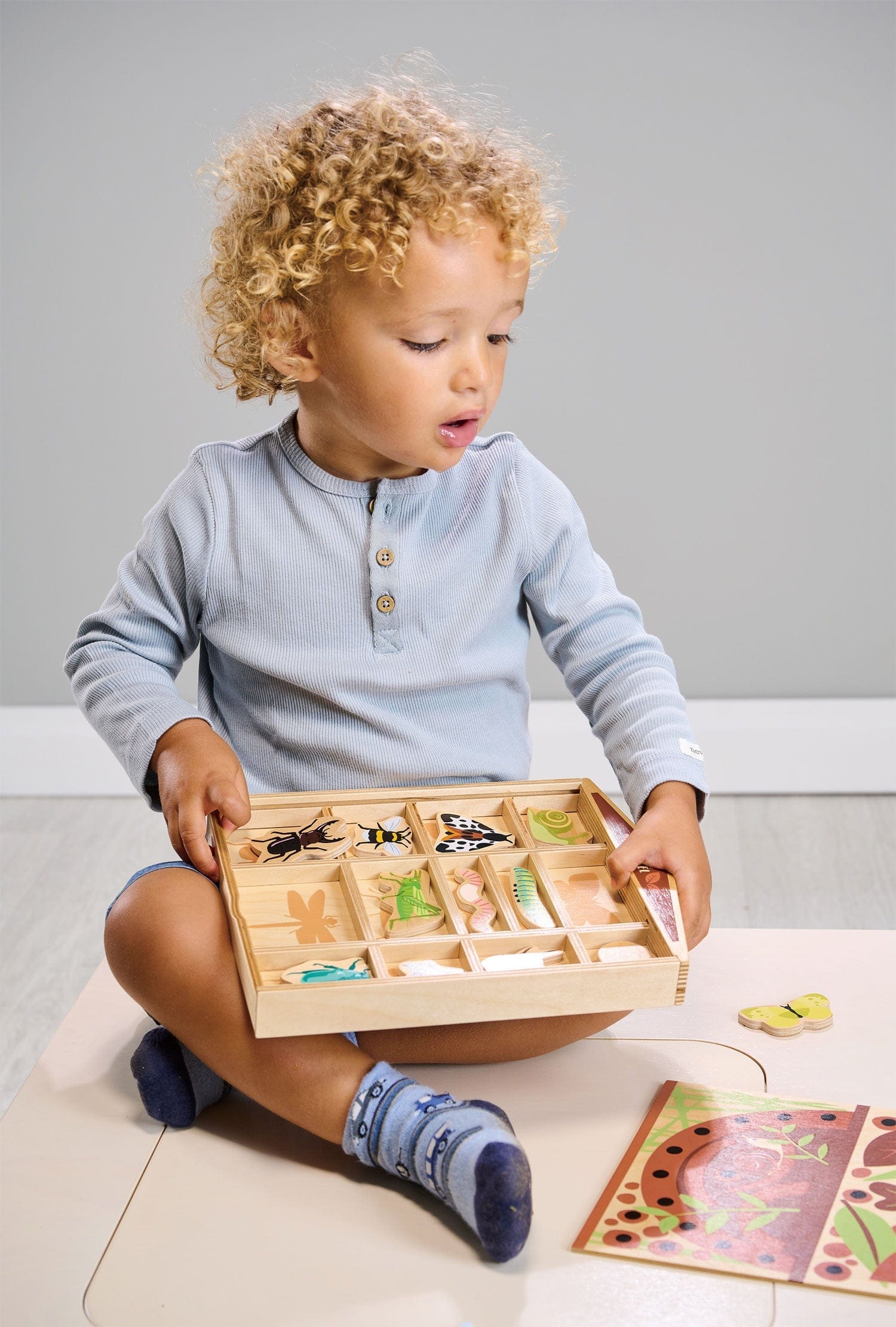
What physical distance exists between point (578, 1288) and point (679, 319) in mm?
1338

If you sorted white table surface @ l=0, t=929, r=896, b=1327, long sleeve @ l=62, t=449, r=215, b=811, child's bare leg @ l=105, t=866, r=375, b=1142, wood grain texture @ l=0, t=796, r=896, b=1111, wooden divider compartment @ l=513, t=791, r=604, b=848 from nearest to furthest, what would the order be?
1. white table surface @ l=0, t=929, r=896, b=1327
2. child's bare leg @ l=105, t=866, r=375, b=1142
3. wooden divider compartment @ l=513, t=791, r=604, b=848
4. long sleeve @ l=62, t=449, r=215, b=811
5. wood grain texture @ l=0, t=796, r=896, b=1111

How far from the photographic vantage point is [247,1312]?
62 cm

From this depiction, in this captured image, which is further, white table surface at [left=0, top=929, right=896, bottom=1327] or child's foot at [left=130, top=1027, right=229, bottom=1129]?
child's foot at [left=130, top=1027, right=229, bottom=1129]

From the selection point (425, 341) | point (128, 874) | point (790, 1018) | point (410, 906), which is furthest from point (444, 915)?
point (128, 874)

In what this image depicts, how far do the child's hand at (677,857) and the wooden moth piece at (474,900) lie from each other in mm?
75

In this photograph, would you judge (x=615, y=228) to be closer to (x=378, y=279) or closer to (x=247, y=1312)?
(x=378, y=279)

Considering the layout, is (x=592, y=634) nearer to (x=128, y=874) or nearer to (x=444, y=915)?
(x=444, y=915)

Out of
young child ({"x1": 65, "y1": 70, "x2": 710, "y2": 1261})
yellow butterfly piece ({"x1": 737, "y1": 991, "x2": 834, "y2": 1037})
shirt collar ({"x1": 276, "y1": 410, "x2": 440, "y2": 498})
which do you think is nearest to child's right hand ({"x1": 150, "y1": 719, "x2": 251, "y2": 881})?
young child ({"x1": 65, "y1": 70, "x2": 710, "y2": 1261})

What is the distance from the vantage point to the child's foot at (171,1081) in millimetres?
756

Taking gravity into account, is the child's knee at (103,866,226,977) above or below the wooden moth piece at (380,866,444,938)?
below

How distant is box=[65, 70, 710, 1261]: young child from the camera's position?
0.76 metres

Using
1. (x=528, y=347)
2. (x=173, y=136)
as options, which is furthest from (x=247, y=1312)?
(x=173, y=136)

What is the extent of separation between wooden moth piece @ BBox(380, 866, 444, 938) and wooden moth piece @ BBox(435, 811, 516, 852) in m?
0.03

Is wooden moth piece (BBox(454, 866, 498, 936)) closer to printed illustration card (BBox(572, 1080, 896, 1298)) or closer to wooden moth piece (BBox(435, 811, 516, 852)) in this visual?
wooden moth piece (BBox(435, 811, 516, 852))
